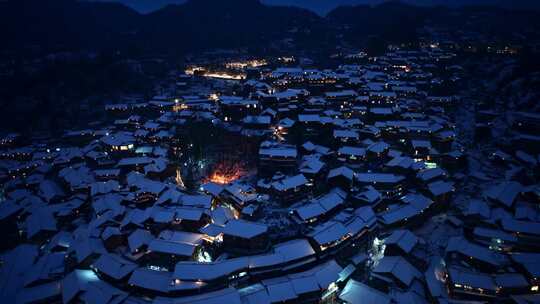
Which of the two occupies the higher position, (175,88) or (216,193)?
(175,88)

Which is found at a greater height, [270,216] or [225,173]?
[225,173]

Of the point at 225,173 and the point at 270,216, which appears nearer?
the point at 270,216

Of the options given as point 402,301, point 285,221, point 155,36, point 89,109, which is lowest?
point 402,301

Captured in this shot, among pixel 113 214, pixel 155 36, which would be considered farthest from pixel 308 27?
pixel 113 214

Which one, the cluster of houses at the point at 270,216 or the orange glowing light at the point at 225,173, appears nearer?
the cluster of houses at the point at 270,216

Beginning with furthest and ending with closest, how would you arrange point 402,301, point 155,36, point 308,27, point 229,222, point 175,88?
point 308,27 → point 155,36 → point 175,88 → point 229,222 → point 402,301

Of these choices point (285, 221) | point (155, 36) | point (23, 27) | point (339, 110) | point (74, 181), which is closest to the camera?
point (285, 221)

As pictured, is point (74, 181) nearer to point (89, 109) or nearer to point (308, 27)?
point (89, 109)

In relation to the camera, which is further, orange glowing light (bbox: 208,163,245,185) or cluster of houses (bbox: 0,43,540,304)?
orange glowing light (bbox: 208,163,245,185)
